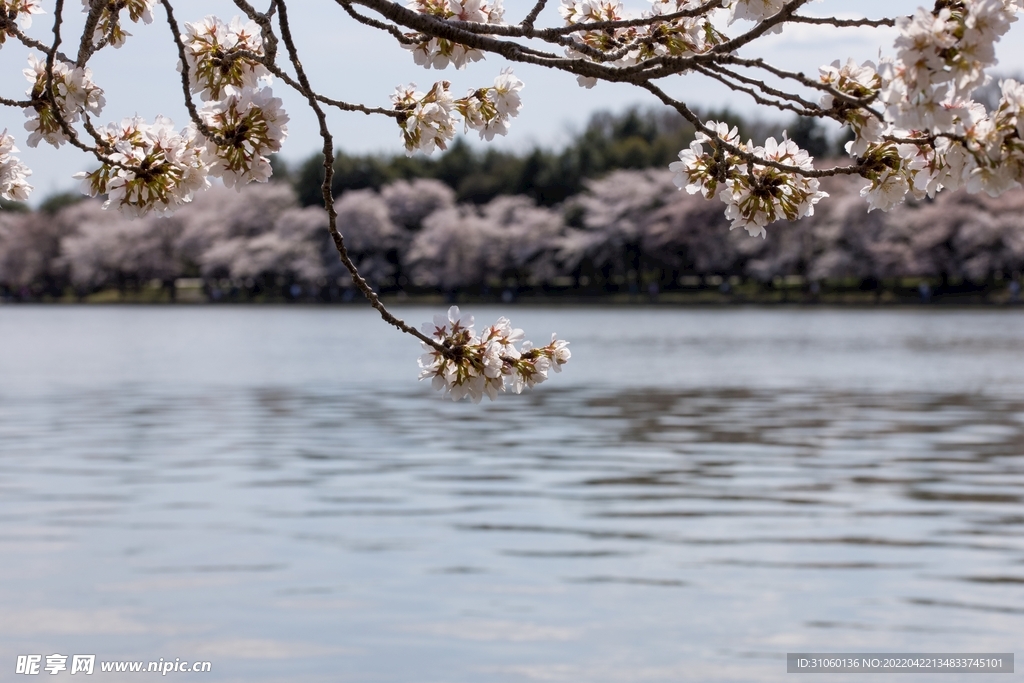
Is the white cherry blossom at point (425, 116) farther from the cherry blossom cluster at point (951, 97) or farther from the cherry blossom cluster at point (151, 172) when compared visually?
the cherry blossom cluster at point (951, 97)

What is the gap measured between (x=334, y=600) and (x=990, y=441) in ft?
37.3

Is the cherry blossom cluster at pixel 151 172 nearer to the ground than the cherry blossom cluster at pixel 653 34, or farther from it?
nearer to the ground

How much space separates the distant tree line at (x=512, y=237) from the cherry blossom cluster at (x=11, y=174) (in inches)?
2456

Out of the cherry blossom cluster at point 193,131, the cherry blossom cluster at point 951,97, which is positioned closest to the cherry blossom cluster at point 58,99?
the cherry blossom cluster at point 193,131

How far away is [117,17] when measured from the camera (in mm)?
3797

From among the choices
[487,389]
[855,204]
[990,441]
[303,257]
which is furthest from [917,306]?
[487,389]

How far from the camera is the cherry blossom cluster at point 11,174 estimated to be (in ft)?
12.7

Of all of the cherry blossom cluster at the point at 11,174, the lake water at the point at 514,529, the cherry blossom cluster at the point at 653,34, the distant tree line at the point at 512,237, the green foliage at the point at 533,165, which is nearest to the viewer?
the cherry blossom cluster at the point at 653,34

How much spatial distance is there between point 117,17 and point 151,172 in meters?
0.65

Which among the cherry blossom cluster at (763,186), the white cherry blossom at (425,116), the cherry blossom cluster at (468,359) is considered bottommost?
the cherry blossom cluster at (468,359)

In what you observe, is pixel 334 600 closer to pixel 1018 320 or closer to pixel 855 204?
pixel 1018 320

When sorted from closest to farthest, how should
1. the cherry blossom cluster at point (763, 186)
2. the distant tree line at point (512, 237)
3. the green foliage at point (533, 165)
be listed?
the cherry blossom cluster at point (763, 186)
the distant tree line at point (512, 237)
the green foliage at point (533, 165)

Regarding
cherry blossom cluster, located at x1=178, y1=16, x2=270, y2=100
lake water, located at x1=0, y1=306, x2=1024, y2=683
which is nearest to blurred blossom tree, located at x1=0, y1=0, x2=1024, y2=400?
cherry blossom cluster, located at x1=178, y1=16, x2=270, y2=100

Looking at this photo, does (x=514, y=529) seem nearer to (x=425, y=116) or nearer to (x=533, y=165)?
(x=425, y=116)
